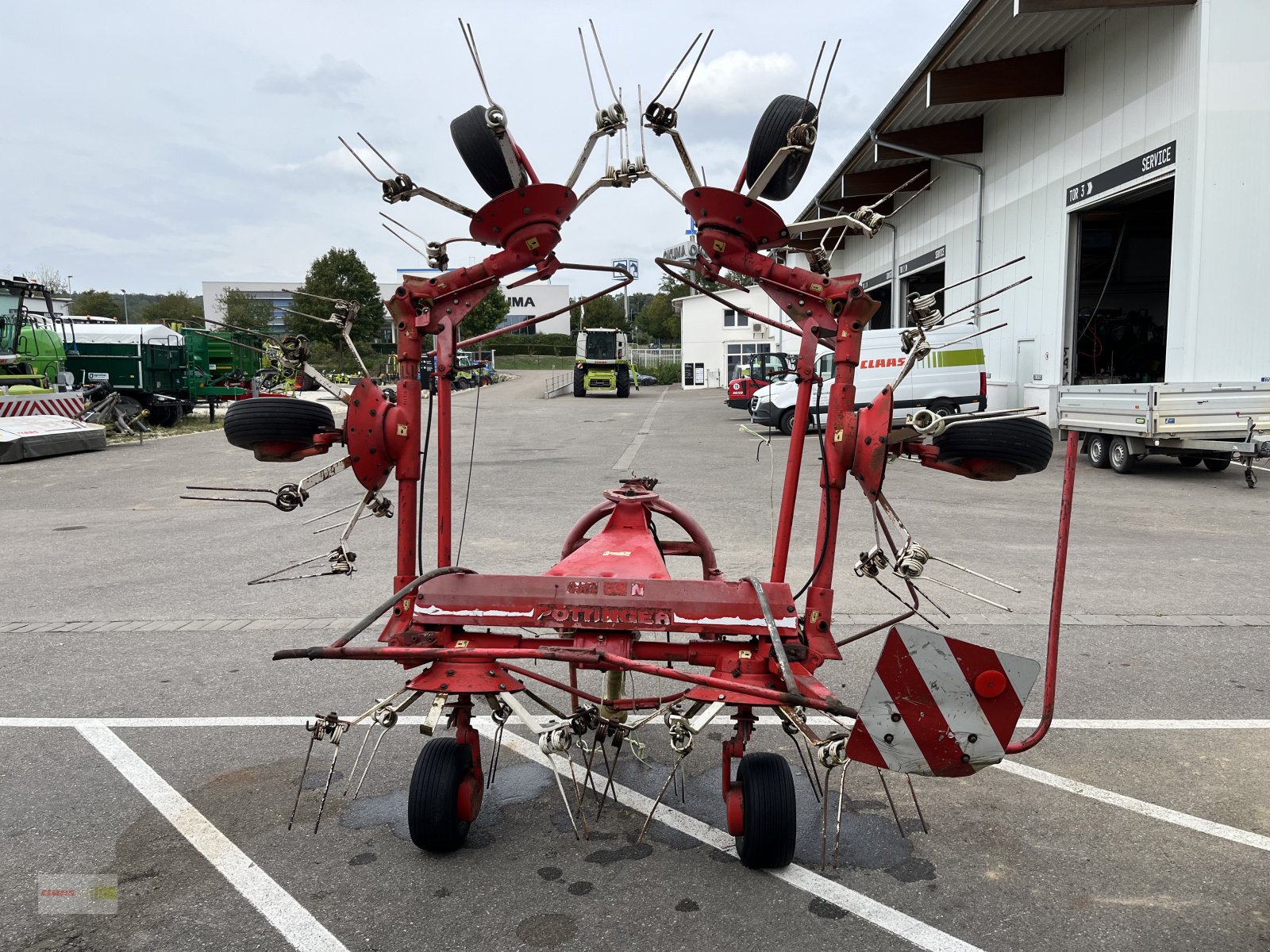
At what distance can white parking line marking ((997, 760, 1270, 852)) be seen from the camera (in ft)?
11.4

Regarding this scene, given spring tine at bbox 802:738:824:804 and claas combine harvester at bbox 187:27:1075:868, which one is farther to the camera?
spring tine at bbox 802:738:824:804

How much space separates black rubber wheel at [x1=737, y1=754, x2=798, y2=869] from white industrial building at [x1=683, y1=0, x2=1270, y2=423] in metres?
2.15

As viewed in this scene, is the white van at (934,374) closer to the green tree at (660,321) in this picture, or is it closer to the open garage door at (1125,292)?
the open garage door at (1125,292)

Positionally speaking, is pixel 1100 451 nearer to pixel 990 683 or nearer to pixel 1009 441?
pixel 1009 441

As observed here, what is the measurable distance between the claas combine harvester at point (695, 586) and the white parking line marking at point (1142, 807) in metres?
1.21

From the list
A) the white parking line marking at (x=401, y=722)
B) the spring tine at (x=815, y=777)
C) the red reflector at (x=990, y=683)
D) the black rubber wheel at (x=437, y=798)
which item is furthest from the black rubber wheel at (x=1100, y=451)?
the black rubber wheel at (x=437, y=798)

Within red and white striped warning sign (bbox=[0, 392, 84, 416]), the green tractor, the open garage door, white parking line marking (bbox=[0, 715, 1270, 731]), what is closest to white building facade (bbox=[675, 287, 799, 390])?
the green tractor

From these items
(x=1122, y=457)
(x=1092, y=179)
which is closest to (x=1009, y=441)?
(x=1122, y=457)

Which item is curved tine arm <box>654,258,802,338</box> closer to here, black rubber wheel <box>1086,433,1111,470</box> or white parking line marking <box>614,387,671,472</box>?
white parking line marking <box>614,387,671,472</box>

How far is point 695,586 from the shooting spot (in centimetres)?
331

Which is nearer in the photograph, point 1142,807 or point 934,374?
point 1142,807

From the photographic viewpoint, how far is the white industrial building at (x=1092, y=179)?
13.9 metres

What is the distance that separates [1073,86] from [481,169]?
1793 cm

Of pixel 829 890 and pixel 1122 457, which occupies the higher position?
pixel 1122 457
